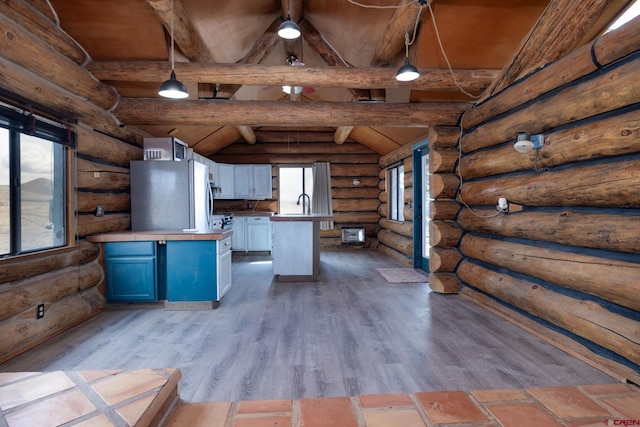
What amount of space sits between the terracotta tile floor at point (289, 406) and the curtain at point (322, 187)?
6.30 m

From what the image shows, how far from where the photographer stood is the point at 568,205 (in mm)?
2551

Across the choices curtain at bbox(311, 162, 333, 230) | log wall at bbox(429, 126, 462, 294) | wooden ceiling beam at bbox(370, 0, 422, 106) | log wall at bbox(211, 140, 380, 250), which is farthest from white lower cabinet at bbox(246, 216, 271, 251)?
wooden ceiling beam at bbox(370, 0, 422, 106)

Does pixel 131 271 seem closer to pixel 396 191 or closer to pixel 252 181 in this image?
pixel 252 181

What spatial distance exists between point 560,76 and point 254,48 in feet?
12.1

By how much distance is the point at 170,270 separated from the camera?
3.61 m

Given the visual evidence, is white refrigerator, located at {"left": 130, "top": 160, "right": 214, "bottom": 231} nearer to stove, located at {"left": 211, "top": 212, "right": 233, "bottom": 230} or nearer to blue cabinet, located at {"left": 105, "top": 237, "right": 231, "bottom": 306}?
blue cabinet, located at {"left": 105, "top": 237, "right": 231, "bottom": 306}

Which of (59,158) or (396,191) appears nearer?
(59,158)

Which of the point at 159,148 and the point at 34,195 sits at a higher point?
the point at 159,148

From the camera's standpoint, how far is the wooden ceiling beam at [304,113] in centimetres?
407

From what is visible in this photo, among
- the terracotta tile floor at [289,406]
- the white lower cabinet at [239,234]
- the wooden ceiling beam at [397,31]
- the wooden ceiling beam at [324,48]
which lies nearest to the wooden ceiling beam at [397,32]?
the wooden ceiling beam at [397,31]

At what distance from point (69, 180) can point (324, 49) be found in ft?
11.8

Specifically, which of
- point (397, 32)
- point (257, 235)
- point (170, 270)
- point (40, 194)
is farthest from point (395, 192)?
point (40, 194)

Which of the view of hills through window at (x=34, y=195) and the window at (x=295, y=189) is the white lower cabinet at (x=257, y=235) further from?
the view of hills through window at (x=34, y=195)

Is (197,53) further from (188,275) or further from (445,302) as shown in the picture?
(445,302)
